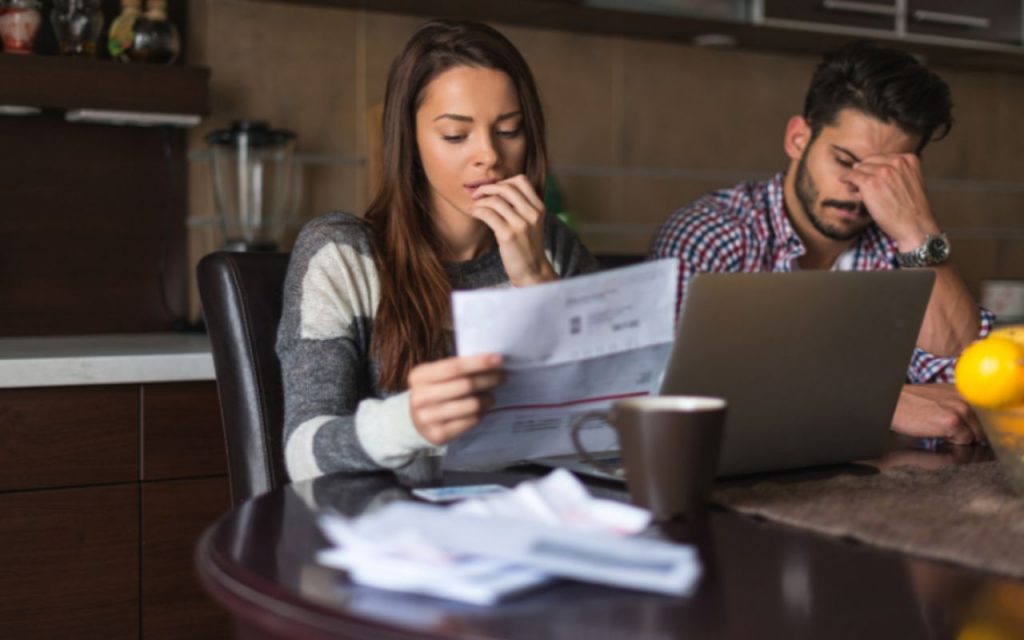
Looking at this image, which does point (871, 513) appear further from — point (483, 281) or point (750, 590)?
point (483, 281)

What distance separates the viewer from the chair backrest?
149 centimetres

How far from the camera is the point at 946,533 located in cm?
94

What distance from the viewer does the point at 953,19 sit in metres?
3.34

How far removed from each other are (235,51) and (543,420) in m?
1.91

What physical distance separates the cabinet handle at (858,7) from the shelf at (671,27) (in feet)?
0.16

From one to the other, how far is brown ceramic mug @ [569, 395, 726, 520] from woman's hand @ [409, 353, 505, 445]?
9cm

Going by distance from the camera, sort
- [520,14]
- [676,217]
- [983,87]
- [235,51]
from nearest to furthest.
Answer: [676,217]
[235,51]
[520,14]
[983,87]

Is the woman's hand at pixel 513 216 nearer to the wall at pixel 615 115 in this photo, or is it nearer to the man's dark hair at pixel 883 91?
the man's dark hair at pixel 883 91

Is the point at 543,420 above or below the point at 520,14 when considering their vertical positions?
below

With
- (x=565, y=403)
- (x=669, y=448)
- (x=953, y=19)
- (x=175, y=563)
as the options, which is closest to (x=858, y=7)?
(x=953, y=19)

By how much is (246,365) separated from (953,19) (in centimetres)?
254

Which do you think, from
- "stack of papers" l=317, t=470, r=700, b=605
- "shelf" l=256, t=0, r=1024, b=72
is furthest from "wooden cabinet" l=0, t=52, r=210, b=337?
"stack of papers" l=317, t=470, r=700, b=605

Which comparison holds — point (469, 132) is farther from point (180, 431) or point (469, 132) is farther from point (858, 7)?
point (858, 7)

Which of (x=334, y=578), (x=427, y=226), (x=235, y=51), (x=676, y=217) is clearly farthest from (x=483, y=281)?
(x=235, y=51)
